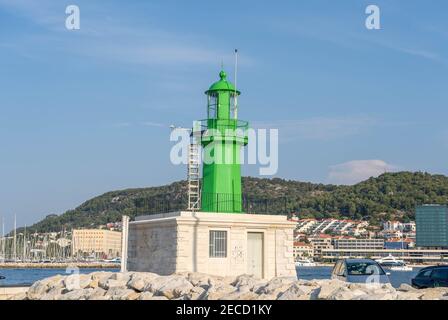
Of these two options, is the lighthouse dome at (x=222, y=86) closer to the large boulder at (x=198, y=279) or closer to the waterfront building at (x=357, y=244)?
the large boulder at (x=198, y=279)

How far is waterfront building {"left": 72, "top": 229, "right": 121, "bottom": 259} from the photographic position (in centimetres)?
17150

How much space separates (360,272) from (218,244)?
17.0 feet

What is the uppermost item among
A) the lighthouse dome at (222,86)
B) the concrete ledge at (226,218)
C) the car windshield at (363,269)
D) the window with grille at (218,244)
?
the lighthouse dome at (222,86)

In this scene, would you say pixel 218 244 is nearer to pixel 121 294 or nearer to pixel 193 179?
pixel 193 179

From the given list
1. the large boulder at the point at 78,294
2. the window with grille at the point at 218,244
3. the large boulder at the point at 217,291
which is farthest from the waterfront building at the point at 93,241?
the large boulder at the point at 217,291

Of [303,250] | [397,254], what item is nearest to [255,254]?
[303,250]

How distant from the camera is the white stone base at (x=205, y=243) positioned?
2370 centimetres

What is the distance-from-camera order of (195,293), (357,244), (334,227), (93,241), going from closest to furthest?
(195,293) < (93,241) < (357,244) < (334,227)

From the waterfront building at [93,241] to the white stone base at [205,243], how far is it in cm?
14599

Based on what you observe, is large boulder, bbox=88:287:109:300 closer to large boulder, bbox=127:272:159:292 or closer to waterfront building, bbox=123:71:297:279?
large boulder, bbox=127:272:159:292

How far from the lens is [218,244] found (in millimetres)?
24250

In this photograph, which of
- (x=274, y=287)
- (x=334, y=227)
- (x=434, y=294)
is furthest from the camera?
(x=334, y=227)

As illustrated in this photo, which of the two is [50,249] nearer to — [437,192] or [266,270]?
[437,192]
